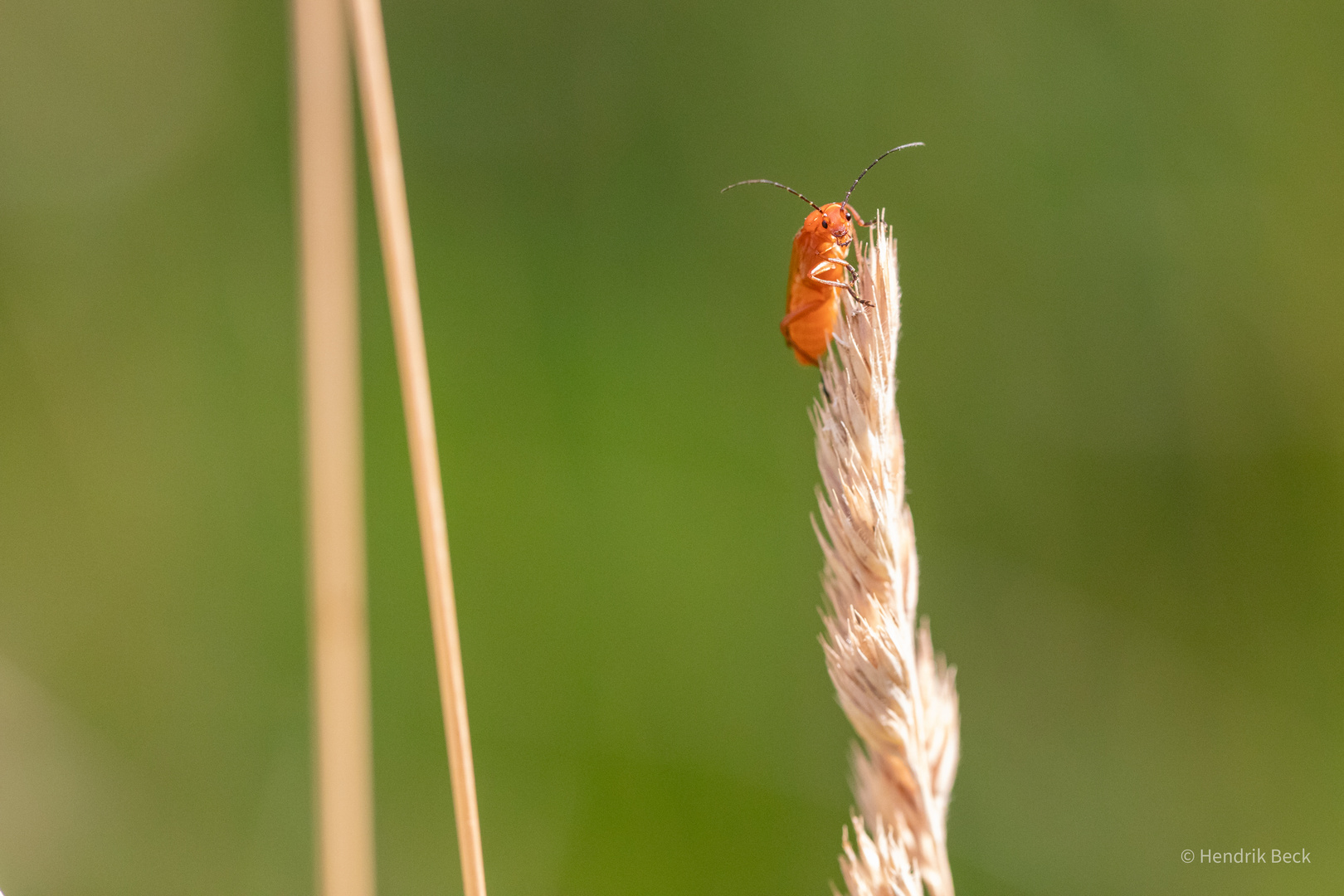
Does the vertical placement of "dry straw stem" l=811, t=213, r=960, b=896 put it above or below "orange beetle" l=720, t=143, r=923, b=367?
below

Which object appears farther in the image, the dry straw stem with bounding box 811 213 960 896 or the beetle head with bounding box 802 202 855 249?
the beetle head with bounding box 802 202 855 249

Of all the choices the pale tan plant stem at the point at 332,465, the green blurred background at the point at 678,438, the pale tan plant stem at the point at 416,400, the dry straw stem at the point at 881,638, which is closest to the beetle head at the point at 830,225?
the green blurred background at the point at 678,438

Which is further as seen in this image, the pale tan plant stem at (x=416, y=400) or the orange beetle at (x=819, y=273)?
the orange beetle at (x=819, y=273)

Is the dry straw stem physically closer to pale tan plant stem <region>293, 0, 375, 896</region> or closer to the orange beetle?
pale tan plant stem <region>293, 0, 375, 896</region>

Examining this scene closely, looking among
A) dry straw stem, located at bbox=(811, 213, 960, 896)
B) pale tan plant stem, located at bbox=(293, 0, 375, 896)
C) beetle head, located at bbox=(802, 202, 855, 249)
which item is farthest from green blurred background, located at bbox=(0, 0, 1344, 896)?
dry straw stem, located at bbox=(811, 213, 960, 896)

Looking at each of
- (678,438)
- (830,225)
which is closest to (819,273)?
(830,225)

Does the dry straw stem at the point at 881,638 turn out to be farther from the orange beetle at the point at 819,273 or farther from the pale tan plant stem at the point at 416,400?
the orange beetle at the point at 819,273

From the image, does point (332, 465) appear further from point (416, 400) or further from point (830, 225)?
point (830, 225)

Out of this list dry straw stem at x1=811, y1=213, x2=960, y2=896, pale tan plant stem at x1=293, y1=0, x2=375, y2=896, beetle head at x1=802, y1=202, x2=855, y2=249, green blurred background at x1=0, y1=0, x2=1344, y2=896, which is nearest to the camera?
dry straw stem at x1=811, y1=213, x2=960, y2=896
